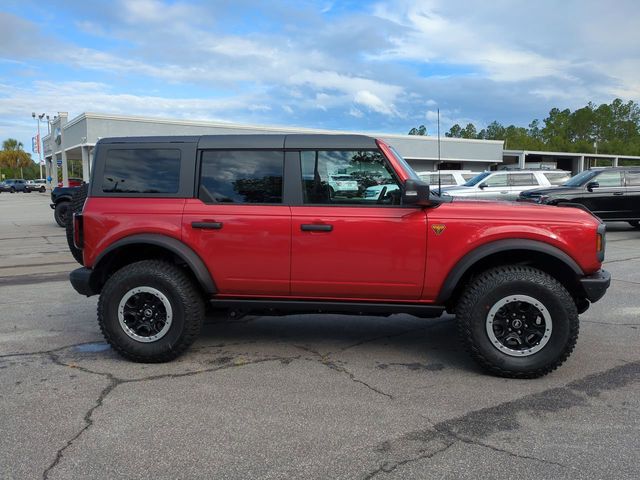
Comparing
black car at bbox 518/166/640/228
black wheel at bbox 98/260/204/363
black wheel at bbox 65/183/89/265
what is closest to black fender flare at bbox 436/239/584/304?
black wheel at bbox 98/260/204/363

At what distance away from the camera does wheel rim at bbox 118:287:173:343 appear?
4410 mm

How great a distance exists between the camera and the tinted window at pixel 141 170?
4.49m

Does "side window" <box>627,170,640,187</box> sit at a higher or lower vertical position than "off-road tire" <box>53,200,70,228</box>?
higher

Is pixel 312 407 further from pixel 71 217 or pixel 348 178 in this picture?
pixel 71 217

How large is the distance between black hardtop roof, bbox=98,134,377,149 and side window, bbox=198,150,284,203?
6 centimetres

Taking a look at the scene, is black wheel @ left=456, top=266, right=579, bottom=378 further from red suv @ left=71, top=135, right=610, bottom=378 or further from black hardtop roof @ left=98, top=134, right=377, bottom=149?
black hardtop roof @ left=98, top=134, right=377, bottom=149

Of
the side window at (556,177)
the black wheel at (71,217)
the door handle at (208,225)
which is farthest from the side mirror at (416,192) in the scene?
the side window at (556,177)

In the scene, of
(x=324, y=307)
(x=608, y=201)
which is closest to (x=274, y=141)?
(x=324, y=307)

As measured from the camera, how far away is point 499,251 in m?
4.07

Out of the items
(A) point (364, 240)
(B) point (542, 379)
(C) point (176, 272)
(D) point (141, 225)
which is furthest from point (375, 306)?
(D) point (141, 225)

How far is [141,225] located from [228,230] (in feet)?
2.42

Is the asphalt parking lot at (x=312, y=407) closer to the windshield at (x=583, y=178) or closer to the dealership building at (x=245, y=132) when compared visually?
the windshield at (x=583, y=178)

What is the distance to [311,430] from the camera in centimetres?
329

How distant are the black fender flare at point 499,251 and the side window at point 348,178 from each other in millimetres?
711
